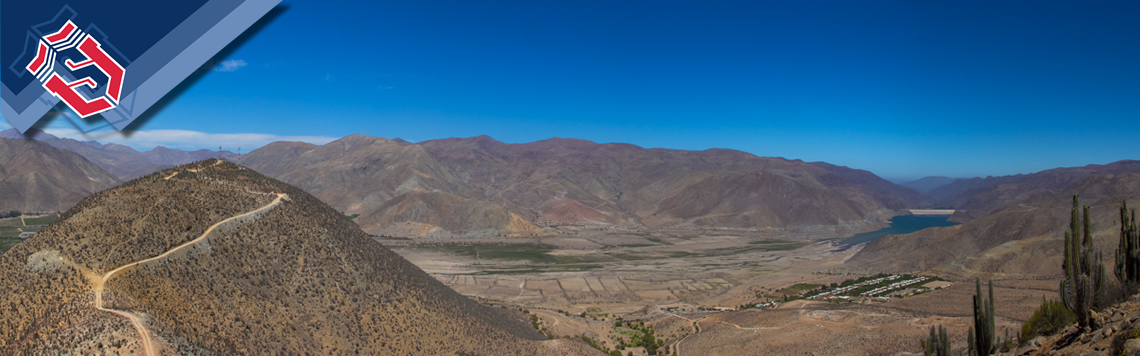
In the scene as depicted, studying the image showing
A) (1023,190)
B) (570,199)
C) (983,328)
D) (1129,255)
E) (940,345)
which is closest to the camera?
(1129,255)

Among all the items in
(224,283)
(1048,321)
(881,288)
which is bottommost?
(881,288)

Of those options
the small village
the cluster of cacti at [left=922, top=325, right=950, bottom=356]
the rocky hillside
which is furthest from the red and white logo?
the small village

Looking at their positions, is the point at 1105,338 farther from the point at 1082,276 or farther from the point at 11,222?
the point at 11,222

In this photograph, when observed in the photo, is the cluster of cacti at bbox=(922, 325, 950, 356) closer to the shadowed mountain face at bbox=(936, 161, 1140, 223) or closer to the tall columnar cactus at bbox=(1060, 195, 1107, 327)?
the tall columnar cactus at bbox=(1060, 195, 1107, 327)

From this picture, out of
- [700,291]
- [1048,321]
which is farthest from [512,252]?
Answer: [1048,321]

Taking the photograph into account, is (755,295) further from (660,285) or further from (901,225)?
(901,225)

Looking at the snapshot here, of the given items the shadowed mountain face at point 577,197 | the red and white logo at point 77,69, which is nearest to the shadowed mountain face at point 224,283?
the red and white logo at point 77,69
